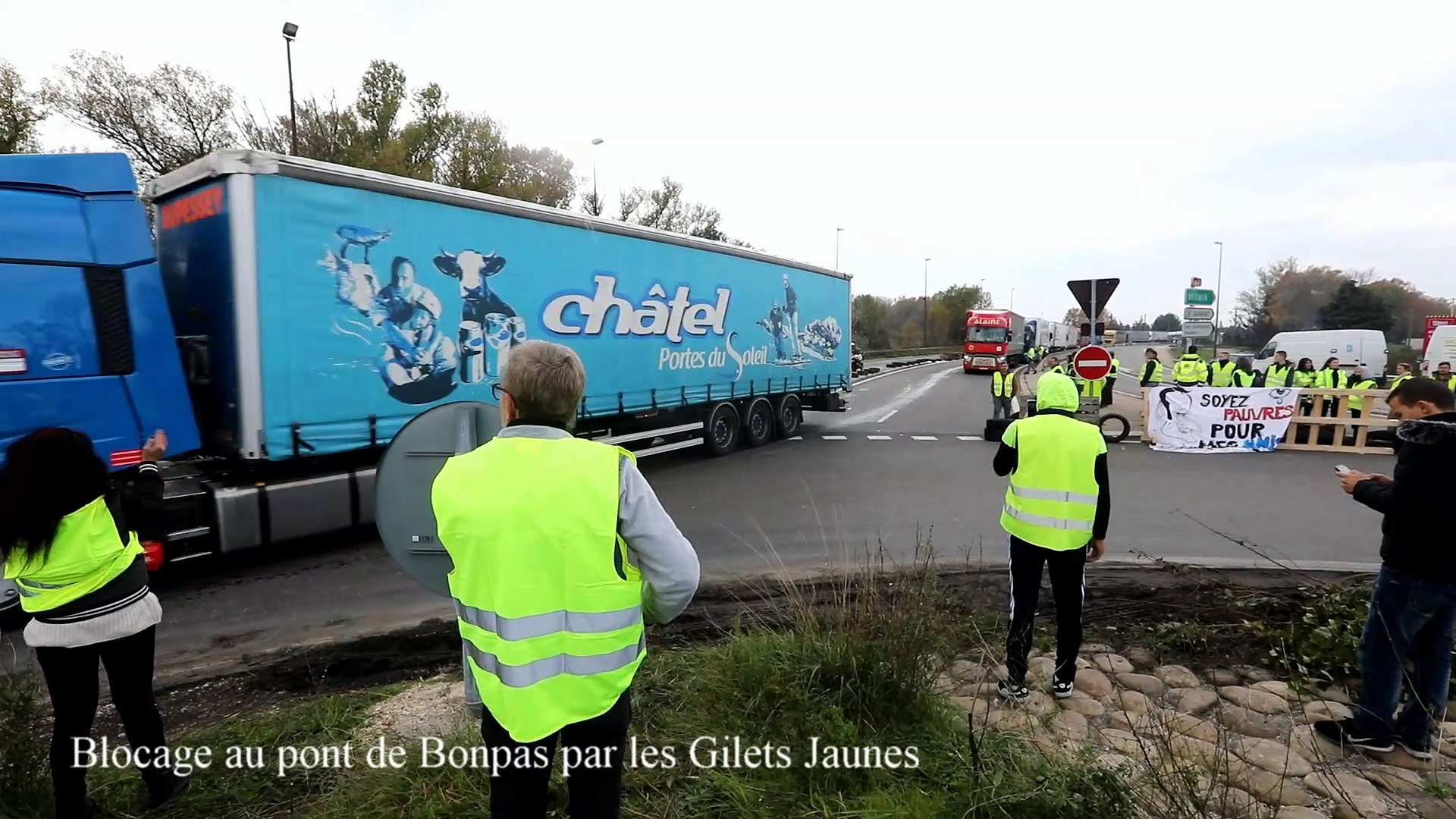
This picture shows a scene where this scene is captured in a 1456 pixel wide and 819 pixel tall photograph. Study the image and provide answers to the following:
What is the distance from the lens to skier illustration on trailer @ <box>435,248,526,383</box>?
7.40 m

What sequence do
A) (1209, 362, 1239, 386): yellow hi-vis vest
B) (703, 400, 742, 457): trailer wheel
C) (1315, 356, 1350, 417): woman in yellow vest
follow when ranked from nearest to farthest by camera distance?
1. (703, 400, 742, 457): trailer wheel
2. (1315, 356, 1350, 417): woman in yellow vest
3. (1209, 362, 1239, 386): yellow hi-vis vest

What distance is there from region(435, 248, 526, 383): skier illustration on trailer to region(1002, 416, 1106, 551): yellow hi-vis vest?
17.1ft

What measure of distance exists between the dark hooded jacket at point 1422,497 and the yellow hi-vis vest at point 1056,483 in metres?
1.06

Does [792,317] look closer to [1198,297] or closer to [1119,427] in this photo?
[1119,427]

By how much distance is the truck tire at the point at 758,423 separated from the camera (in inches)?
509

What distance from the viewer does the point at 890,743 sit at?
2.89 meters

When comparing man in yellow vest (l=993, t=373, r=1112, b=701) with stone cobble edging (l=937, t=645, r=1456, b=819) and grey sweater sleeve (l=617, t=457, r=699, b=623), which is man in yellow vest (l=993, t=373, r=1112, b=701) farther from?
grey sweater sleeve (l=617, t=457, r=699, b=623)

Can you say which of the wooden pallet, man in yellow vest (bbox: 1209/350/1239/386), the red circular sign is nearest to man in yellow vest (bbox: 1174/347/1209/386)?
man in yellow vest (bbox: 1209/350/1239/386)

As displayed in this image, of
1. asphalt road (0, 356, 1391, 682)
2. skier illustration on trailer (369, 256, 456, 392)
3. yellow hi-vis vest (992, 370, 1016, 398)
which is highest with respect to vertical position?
skier illustration on trailer (369, 256, 456, 392)

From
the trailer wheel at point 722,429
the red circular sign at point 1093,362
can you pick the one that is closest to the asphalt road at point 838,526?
the trailer wheel at point 722,429

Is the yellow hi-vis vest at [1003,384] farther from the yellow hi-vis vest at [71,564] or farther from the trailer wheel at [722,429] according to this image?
the yellow hi-vis vest at [71,564]

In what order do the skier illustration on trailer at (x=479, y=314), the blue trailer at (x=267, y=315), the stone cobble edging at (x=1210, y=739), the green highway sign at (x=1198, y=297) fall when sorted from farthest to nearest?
the green highway sign at (x=1198, y=297)
the skier illustration on trailer at (x=479, y=314)
the blue trailer at (x=267, y=315)
the stone cobble edging at (x=1210, y=739)

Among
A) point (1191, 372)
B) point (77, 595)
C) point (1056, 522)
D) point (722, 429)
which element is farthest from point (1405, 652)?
point (1191, 372)

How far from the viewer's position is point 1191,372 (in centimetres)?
1538
